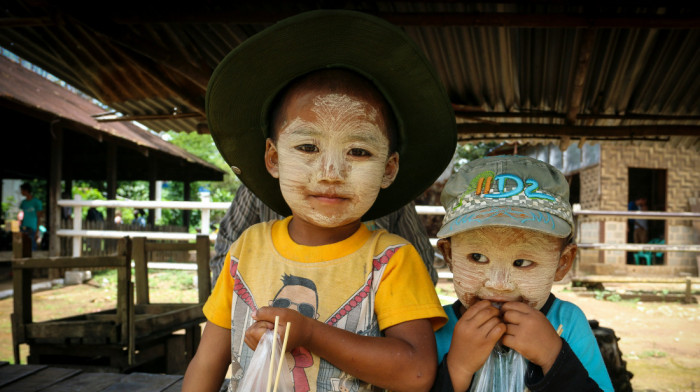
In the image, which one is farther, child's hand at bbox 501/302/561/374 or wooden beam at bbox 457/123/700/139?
wooden beam at bbox 457/123/700/139

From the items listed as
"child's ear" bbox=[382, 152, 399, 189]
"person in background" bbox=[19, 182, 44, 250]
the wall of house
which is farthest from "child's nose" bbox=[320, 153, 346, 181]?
the wall of house

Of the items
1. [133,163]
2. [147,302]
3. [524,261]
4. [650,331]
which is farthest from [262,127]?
[133,163]

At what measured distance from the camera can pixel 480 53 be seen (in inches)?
144

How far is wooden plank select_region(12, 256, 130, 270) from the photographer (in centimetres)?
365

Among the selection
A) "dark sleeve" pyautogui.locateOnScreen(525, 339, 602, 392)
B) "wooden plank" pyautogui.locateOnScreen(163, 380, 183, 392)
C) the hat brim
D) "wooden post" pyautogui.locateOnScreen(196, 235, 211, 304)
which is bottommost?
"wooden plank" pyautogui.locateOnScreen(163, 380, 183, 392)

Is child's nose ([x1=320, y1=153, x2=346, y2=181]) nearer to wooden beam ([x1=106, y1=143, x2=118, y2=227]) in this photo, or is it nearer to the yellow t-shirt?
the yellow t-shirt

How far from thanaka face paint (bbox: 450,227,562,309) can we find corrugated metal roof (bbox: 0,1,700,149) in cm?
207

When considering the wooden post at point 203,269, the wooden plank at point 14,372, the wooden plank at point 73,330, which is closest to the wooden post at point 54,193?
the wooden post at point 203,269

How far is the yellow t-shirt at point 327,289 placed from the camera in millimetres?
1266

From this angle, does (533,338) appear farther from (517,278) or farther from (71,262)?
(71,262)

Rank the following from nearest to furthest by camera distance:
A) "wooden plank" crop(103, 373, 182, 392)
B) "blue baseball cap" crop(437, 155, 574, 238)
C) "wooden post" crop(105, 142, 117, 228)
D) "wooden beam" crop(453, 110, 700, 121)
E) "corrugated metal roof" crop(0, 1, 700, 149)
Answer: "blue baseball cap" crop(437, 155, 574, 238) < "wooden plank" crop(103, 373, 182, 392) < "corrugated metal roof" crop(0, 1, 700, 149) < "wooden beam" crop(453, 110, 700, 121) < "wooden post" crop(105, 142, 117, 228)

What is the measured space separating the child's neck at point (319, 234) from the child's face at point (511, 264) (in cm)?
35

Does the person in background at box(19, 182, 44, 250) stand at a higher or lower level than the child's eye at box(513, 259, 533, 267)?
lower

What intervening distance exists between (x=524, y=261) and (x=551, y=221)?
122 mm
